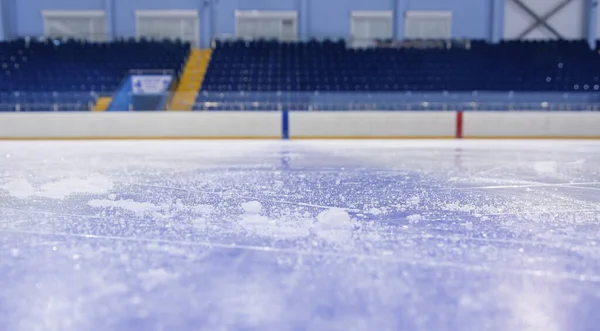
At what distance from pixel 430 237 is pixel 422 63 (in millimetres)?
10601

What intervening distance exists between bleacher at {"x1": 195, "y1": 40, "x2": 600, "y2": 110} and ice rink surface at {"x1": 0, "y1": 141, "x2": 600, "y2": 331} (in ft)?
14.1

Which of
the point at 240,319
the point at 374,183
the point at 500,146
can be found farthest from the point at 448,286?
the point at 500,146

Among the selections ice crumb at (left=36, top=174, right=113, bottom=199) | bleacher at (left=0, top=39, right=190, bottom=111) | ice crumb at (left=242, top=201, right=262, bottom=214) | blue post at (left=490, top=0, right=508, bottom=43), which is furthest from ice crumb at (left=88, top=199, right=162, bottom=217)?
blue post at (left=490, top=0, right=508, bottom=43)

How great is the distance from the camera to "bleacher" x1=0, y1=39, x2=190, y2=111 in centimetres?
1141

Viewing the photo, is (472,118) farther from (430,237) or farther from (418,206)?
(430,237)

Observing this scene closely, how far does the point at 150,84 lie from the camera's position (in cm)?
958

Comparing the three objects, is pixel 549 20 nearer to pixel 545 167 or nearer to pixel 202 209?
pixel 545 167

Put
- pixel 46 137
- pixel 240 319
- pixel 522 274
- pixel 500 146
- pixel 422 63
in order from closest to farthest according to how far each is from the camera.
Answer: pixel 240 319 < pixel 522 274 < pixel 500 146 < pixel 46 137 < pixel 422 63

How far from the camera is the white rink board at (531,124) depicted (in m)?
9.16

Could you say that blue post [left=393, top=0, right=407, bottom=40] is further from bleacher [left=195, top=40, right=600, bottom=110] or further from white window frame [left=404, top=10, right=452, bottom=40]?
bleacher [left=195, top=40, right=600, bottom=110]

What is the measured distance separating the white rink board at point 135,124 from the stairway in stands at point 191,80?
0.56 ft

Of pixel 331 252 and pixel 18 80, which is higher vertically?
pixel 18 80

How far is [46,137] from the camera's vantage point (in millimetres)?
9039

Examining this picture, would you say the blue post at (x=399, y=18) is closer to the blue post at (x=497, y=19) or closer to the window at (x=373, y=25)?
the window at (x=373, y=25)
